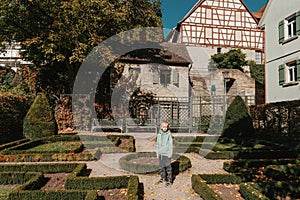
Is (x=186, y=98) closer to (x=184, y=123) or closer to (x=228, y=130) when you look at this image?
(x=184, y=123)

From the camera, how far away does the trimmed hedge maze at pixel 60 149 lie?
8.98 m

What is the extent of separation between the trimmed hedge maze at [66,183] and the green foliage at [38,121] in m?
5.96

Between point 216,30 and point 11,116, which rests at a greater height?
point 216,30

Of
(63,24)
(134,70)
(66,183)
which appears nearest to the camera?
(66,183)

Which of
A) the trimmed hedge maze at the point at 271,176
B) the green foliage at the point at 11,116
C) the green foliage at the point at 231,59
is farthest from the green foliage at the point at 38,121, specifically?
the green foliage at the point at 231,59

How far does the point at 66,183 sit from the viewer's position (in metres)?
5.99

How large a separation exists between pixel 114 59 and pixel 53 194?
13110 millimetres

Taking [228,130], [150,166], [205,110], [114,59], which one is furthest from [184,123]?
[150,166]

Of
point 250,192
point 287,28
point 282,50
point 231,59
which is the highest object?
point 231,59

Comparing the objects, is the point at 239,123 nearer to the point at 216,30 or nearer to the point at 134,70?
the point at 134,70

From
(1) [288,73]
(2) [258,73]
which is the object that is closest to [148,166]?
(1) [288,73]

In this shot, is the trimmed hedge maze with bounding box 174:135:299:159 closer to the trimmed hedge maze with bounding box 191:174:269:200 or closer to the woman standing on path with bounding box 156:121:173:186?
the trimmed hedge maze with bounding box 191:174:269:200

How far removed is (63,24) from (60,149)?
8.19 metres

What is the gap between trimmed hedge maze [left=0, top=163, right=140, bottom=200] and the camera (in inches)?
202
